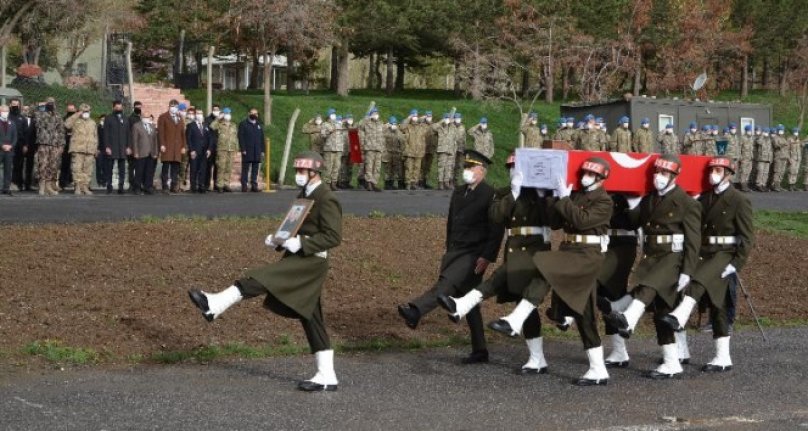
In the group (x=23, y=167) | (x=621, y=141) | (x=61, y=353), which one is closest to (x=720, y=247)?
(x=61, y=353)

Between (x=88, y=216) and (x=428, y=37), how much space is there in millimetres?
29772

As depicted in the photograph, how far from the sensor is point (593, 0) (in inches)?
1695

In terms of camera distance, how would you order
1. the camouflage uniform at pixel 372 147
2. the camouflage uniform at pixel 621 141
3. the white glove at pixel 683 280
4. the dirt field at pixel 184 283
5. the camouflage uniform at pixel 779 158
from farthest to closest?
the camouflage uniform at pixel 779 158, the camouflage uniform at pixel 621 141, the camouflage uniform at pixel 372 147, the dirt field at pixel 184 283, the white glove at pixel 683 280

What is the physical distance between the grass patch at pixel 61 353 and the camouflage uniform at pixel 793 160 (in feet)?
→ 93.2

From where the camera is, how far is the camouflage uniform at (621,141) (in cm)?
3206

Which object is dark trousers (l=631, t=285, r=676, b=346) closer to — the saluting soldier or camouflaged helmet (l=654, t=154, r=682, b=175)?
the saluting soldier

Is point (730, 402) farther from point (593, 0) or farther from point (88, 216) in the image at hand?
point (593, 0)

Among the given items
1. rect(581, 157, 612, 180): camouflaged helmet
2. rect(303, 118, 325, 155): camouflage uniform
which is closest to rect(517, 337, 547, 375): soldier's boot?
rect(581, 157, 612, 180): camouflaged helmet

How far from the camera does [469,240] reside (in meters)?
11.6

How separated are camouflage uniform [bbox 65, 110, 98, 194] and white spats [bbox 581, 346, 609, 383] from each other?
14.1m

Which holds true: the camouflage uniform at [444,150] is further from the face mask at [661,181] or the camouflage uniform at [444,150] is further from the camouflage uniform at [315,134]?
the face mask at [661,181]

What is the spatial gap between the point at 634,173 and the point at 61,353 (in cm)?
523

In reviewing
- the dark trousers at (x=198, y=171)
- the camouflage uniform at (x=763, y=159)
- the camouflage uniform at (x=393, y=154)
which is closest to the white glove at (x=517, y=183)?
the dark trousers at (x=198, y=171)

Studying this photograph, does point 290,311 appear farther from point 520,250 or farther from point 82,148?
point 82,148
